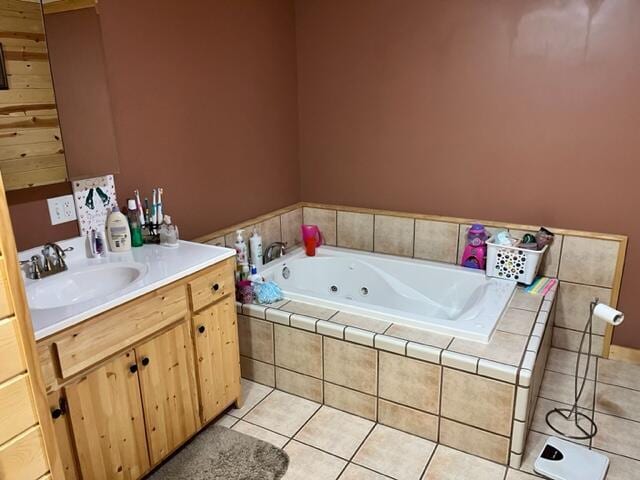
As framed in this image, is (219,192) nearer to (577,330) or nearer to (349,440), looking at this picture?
(349,440)

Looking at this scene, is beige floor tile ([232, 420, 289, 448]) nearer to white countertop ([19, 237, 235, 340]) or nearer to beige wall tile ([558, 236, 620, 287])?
white countertop ([19, 237, 235, 340])

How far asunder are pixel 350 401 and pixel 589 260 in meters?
1.54

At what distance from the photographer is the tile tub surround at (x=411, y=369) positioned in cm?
206

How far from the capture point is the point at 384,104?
317 cm

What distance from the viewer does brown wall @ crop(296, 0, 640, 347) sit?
8.44ft

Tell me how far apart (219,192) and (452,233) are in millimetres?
1448

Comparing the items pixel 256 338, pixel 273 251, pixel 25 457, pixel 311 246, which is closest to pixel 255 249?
pixel 273 251

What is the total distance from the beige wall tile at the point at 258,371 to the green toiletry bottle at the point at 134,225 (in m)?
0.86

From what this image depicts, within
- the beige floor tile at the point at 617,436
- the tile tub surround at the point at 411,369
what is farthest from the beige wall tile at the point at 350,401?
the beige floor tile at the point at 617,436

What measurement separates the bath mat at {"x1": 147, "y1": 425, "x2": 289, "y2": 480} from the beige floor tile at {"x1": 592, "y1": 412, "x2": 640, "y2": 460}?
4.57 ft

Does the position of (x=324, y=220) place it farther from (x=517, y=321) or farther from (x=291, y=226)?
(x=517, y=321)

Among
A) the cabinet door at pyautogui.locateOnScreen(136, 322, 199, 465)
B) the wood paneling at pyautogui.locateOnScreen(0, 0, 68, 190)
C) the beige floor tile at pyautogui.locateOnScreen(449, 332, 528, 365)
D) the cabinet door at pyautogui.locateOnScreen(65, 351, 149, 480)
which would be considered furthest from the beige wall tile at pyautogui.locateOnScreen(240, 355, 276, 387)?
the wood paneling at pyautogui.locateOnScreen(0, 0, 68, 190)

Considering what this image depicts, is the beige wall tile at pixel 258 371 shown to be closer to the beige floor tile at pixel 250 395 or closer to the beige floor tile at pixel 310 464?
the beige floor tile at pixel 250 395

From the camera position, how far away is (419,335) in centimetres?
229
